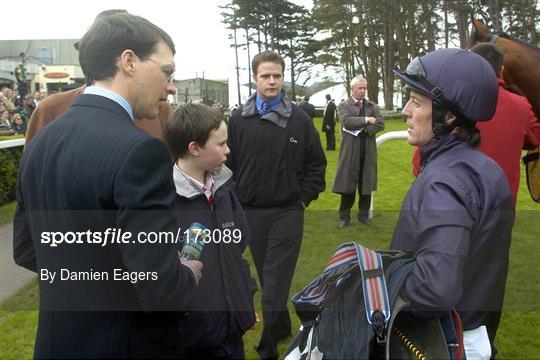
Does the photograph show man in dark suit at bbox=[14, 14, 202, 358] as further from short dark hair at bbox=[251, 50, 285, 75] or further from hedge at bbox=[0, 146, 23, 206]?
hedge at bbox=[0, 146, 23, 206]

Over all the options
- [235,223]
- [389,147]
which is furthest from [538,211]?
[389,147]

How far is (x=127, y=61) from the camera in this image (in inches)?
56.4

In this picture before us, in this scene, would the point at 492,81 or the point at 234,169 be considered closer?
the point at 492,81

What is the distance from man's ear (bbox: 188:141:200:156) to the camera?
2.20 meters

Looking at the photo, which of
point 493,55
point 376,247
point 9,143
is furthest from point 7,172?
point 493,55

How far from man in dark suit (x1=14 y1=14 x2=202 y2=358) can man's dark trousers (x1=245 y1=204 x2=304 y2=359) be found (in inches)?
72.3

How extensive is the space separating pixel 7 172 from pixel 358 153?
16.4 ft

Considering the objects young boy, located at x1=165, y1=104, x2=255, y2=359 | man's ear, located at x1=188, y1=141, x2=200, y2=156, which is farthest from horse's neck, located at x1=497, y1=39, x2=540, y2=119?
man's ear, located at x1=188, y1=141, x2=200, y2=156

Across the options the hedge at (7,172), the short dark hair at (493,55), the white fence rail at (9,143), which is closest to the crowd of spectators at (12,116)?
the hedge at (7,172)

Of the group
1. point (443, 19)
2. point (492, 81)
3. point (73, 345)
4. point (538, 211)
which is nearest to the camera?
point (73, 345)

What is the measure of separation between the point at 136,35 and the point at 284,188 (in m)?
2.06

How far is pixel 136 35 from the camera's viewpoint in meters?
1.43

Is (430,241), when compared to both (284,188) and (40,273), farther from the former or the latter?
(284,188)

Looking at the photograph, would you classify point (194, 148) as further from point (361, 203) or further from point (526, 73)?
point (361, 203)
